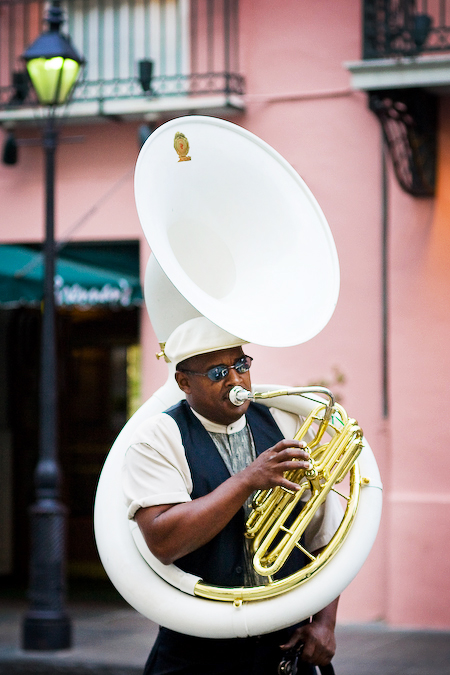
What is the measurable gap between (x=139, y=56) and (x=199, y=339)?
6334 mm

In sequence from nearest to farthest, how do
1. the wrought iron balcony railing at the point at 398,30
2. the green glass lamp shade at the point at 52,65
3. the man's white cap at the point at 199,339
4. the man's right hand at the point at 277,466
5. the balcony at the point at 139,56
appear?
the man's right hand at the point at 277,466, the man's white cap at the point at 199,339, the wrought iron balcony railing at the point at 398,30, the green glass lamp shade at the point at 52,65, the balcony at the point at 139,56

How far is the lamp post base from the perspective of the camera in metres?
7.01

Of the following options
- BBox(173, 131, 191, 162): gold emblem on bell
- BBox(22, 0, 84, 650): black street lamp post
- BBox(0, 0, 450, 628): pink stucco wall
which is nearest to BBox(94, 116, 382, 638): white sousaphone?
BBox(173, 131, 191, 162): gold emblem on bell

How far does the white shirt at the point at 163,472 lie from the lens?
2584 mm

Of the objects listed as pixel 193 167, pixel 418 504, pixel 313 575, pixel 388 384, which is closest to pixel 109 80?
pixel 388 384

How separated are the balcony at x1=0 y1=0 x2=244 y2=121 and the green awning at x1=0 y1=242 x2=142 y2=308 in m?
1.18

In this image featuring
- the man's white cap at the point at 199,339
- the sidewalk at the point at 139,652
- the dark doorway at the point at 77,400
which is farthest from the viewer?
the dark doorway at the point at 77,400

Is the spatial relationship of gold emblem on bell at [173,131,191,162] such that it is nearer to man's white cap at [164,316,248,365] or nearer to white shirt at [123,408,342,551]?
man's white cap at [164,316,248,365]

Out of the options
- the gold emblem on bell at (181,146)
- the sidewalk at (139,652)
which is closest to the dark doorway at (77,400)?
the sidewalk at (139,652)

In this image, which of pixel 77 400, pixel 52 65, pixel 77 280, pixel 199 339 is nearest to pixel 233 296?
pixel 199 339

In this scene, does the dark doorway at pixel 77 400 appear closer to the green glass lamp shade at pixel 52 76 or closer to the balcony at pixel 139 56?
the balcony at pixel 139 56

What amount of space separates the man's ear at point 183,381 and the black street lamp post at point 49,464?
175 inches

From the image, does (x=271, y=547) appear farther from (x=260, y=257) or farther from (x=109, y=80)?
(x=109, y=80)

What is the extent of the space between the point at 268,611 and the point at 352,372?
5.36 metres
